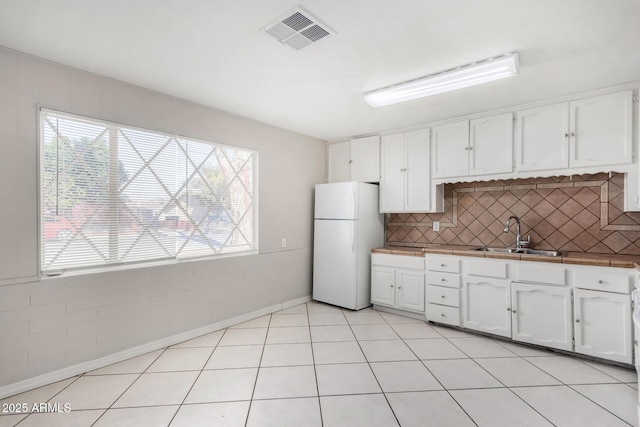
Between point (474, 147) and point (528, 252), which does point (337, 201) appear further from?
point (528, 252)

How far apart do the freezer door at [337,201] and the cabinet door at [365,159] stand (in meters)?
0.38

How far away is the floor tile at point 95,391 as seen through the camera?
206cm

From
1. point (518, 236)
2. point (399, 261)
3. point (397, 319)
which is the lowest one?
point (397, 319)

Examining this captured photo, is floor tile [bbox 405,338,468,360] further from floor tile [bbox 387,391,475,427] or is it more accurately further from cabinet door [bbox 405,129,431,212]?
cabinet door [bbox 405,129,431,212]

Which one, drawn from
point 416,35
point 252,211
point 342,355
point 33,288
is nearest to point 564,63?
point 416,35

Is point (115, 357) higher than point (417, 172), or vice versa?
point (417, 172)

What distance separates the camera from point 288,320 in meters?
3.68

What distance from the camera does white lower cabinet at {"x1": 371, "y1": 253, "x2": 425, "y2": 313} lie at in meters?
3.71

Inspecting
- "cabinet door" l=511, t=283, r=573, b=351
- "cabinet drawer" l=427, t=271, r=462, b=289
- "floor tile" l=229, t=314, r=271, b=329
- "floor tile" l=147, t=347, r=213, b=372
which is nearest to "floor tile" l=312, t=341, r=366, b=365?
"floor tile" l=229, t=314, r=271, b=329

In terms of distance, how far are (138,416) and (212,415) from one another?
45 cm

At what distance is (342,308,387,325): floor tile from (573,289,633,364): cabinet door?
1.78m

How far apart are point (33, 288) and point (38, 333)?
0.33 meters

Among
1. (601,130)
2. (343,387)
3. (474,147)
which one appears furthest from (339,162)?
(343,387)

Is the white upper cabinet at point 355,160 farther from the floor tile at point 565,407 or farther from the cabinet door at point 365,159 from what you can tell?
the floor tile at point 565,407
